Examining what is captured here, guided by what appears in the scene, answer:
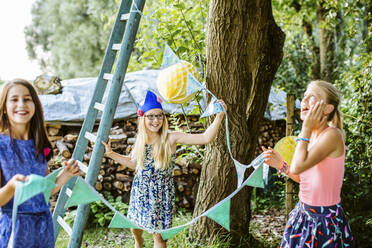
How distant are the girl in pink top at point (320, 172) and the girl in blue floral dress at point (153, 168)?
0.82 metres

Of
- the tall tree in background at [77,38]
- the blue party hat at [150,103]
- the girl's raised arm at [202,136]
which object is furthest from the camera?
the tall tree in background at [77,38]

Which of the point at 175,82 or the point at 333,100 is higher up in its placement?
the point at 175,82

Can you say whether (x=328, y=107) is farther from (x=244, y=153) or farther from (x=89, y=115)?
(x=89, y=115)

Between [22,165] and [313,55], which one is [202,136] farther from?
[313,55]

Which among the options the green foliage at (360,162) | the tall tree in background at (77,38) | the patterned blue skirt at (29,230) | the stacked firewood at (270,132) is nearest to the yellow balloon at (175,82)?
the patterned blue skirt at (29,230)

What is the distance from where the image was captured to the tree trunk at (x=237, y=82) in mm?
2832

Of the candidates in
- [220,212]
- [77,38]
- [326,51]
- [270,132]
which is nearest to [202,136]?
[220,212]

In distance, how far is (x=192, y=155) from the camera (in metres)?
3.57

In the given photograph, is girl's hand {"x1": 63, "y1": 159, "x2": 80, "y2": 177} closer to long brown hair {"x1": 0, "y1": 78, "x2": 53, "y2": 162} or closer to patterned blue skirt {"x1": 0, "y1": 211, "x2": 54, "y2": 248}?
long brown hair {"x1": 0, "y1": 78, "x2": 53, "y2": 162}

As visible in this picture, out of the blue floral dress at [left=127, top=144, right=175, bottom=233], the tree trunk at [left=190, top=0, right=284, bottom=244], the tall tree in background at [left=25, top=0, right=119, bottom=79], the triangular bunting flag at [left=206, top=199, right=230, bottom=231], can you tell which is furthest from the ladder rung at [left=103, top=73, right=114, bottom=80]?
the tall tree in background at [left=25, top=0, right=119, bottom=79]

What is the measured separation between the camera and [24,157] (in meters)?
1.82

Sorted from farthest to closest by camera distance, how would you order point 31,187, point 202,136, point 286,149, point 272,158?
1. point 286,149
2. point 202,136
3. point 272,158
4. point 31,187

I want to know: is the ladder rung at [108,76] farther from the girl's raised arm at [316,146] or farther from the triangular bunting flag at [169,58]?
the girl's raised arm at [316,146]

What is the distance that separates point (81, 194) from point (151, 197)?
2.02 ft
